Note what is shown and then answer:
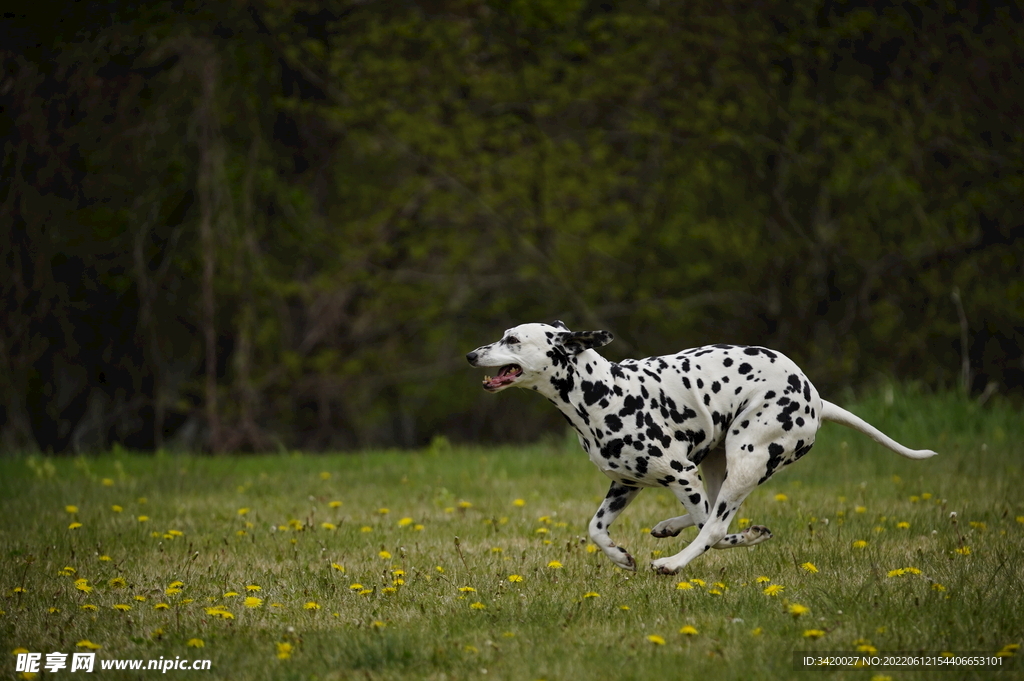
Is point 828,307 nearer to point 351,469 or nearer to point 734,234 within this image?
point 734,234

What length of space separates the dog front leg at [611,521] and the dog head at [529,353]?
0.74 meters

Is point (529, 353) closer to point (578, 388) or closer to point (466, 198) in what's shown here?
point (578, 388)

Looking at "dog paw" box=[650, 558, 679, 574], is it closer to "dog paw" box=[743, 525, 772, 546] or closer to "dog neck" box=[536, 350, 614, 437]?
"dog paw" box=[743, 525, 772, 546]

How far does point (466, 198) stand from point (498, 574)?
10.1m

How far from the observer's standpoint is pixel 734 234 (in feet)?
49.8

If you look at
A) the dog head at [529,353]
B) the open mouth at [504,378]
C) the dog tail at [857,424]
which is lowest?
the dog tail at [857,424]

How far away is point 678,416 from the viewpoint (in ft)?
18.2

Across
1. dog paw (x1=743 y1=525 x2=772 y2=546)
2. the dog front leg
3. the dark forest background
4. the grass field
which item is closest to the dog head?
the dog front leg

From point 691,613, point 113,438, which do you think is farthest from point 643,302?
point 691,613

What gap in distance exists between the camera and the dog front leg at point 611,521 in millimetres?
5465

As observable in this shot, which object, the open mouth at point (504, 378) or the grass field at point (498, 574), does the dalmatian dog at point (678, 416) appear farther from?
the grass field at point (498, 574)

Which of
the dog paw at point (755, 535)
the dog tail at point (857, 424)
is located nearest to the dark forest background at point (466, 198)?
the dog tail at point (857, 424)

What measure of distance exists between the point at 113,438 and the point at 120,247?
10.1 ft

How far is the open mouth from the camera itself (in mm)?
5426
